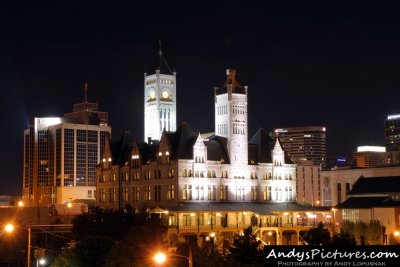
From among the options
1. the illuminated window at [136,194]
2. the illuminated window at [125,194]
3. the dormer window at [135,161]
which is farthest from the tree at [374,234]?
the illuminated window at [125,194]

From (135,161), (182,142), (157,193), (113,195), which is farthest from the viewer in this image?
(113,195)

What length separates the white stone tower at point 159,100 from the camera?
191625mm

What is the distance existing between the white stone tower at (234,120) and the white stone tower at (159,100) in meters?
31.9

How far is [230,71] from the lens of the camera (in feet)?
531

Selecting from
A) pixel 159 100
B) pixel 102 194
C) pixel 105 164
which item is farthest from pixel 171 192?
pixel 159 100

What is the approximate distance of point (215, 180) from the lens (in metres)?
155

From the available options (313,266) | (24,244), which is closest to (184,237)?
(24,244)

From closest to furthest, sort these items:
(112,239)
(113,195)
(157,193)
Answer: (112,239) → (157,193) → (113,195)

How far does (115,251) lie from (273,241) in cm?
6080

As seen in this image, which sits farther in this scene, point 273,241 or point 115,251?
point 273,241

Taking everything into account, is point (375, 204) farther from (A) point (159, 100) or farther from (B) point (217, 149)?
(A) point (159, 100)

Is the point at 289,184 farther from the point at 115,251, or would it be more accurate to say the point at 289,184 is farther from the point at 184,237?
the point at 115,251

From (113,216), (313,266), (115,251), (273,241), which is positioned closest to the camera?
(313,266)

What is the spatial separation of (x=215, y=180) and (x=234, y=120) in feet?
40.9
